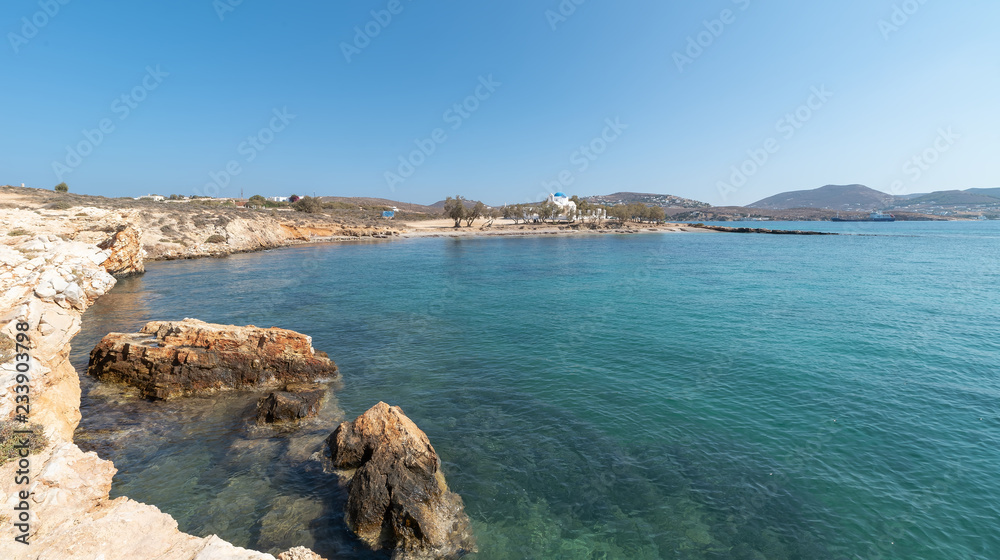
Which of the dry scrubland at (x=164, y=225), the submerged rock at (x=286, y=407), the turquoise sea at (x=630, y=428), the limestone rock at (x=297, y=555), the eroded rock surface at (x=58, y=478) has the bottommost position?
the turquoise sea at (x=630, y=428)

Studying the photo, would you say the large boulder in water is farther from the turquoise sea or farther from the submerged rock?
the submerged rock

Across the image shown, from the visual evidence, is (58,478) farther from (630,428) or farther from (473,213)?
(473,213)

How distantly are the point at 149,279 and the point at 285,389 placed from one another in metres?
31.9

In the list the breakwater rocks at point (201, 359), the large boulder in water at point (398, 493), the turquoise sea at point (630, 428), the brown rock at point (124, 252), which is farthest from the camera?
the brown rock at point (124, 252)

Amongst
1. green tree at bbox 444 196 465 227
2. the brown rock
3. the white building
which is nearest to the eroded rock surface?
the brown rock

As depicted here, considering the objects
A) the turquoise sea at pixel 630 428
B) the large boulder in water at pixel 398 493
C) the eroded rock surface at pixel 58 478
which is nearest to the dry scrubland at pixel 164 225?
the turquoise sea at pixel 630 428

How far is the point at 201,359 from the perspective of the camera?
1462 centimetres

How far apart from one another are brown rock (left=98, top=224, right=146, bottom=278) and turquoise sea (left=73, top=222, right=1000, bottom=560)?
26.3 feet

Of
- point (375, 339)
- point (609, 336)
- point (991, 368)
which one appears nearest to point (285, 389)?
point (375, 339)

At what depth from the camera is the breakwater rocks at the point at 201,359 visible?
14.3 metres

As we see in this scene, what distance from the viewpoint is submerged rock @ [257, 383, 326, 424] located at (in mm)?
12508

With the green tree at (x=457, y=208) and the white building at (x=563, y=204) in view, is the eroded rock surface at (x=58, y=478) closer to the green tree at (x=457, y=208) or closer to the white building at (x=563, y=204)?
the green tree at (x=457, y=208)

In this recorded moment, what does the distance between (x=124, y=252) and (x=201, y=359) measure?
31.2 meters

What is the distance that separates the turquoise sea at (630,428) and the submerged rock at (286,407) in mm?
586
